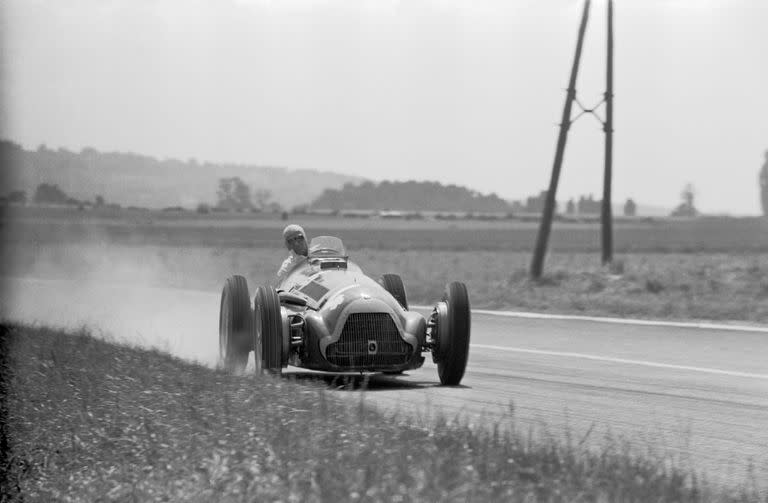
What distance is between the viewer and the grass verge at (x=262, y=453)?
7.14 meters

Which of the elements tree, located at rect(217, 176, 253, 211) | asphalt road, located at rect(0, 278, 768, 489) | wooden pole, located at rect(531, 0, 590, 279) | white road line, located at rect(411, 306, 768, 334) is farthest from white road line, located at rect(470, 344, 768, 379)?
tree, located at rect(217, 176, 253, 211)

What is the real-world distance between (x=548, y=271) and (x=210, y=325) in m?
11.6

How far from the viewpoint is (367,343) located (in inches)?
482

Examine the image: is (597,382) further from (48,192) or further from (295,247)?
(48,192)

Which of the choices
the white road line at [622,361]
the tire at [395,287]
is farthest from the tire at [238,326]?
the white road line at [622,361]

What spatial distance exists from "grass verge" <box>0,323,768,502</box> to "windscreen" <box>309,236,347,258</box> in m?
2.30

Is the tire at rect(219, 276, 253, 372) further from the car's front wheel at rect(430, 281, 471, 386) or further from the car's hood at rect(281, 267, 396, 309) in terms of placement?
the car's front wheel at rect(430, 281, 471, 386)

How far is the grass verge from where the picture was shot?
7.14 m

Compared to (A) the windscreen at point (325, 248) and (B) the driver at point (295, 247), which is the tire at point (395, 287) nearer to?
(A) the windscreen at point (325, 248)

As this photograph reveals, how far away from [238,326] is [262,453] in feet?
16.8

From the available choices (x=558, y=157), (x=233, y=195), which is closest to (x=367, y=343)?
(x=558, y=157)

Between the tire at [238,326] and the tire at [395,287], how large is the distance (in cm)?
165

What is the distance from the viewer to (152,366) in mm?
12750

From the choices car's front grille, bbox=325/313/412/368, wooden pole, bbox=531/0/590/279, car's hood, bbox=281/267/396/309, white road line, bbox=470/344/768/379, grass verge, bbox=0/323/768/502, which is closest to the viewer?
grass verge, bbox=0/323/768/502
